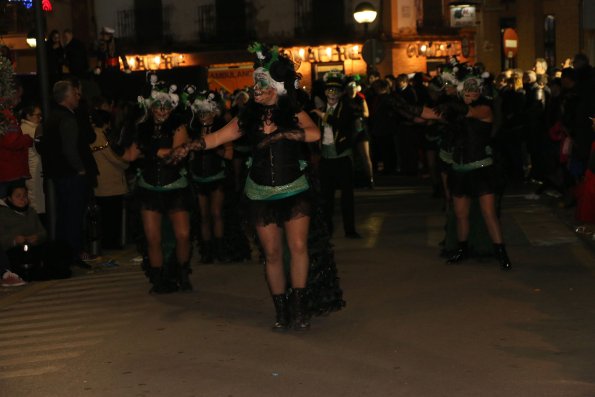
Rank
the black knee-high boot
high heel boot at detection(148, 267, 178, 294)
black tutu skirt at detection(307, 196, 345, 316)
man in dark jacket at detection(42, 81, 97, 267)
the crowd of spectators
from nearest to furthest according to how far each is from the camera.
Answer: black tutu skirt at detection(307, 196, 345, 316), high heel boot at detection(148, 267, 178, 294), the crowd of spectators, man in dark jacket at detection(42, 81, 97, 267), the black knee-high boot

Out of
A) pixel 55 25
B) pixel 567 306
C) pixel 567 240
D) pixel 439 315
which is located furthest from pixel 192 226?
pixel 55 25

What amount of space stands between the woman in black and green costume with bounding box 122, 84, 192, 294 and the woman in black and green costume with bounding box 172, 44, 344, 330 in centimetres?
159

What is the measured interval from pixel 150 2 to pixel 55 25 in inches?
420

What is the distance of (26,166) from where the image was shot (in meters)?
13.0

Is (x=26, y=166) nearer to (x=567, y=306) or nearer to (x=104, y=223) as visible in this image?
(x=104, y=223)

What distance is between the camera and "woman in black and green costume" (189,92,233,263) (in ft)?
42.0

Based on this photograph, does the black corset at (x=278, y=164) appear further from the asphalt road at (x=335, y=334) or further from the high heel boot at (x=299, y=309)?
the asphalt road at (x=335, y=334)

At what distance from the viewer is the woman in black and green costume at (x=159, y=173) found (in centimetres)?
1082

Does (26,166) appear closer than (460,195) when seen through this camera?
No

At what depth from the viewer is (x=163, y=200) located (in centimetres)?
1087

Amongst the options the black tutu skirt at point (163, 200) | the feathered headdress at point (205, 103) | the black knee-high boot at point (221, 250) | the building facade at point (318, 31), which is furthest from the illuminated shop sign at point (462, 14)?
the black tutu skirt at point (163, 200)

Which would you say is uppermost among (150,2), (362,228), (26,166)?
(150,2)

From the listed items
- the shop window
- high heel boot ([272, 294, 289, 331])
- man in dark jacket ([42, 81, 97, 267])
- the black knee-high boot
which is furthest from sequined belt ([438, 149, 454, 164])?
the shop window

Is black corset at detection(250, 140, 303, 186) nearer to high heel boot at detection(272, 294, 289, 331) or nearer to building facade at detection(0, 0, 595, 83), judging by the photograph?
high heel boot at detection(272, 294, 289, 331)
